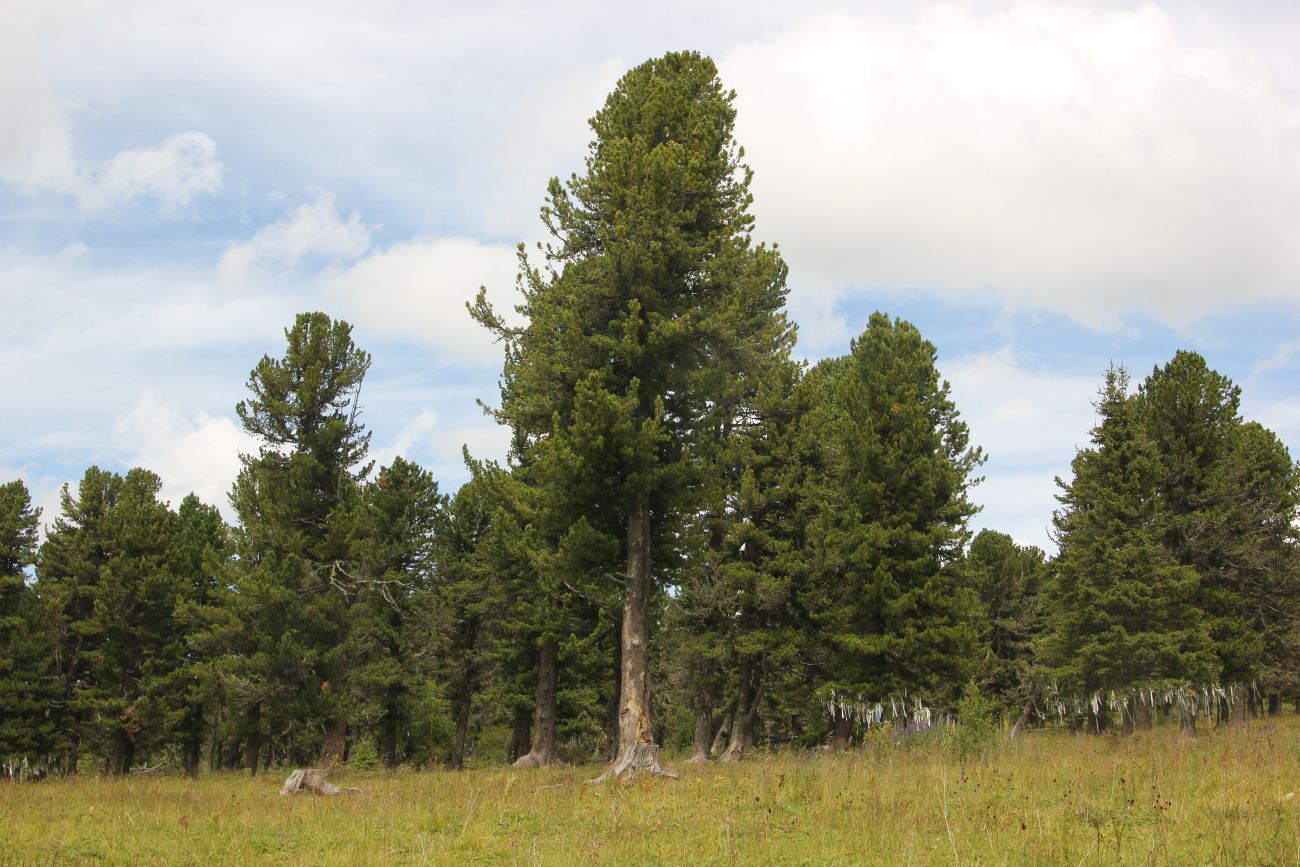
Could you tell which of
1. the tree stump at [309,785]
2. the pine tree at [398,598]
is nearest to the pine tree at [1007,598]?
the pine tree at [398,598]

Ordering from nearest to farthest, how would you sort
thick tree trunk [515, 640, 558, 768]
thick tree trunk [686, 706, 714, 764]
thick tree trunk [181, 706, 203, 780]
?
thick tree trunk [686, 706, 714, 764] < thick tree trunk [515, 640, 558, 768] < thick tree trunk [181, 706, 203, 780]

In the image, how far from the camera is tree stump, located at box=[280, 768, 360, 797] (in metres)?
17.6

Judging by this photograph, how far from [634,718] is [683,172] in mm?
11051

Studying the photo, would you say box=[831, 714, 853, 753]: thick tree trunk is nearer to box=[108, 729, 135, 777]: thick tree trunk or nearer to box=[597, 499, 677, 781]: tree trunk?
box=[597, 499, 677, 781]: tree trunk

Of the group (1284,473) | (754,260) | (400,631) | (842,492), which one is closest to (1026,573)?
(1284,473)

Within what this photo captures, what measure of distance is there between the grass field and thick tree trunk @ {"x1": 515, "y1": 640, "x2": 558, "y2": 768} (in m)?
13.7

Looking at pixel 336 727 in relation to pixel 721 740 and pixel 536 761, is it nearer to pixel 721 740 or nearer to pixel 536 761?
pixel 536 761

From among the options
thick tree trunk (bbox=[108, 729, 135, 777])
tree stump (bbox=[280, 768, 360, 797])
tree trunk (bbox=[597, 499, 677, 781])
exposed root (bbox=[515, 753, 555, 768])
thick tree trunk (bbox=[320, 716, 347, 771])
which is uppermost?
tree trunk (bbox=[597, 499, 677, 781])

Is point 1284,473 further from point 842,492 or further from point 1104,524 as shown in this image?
point 842,492

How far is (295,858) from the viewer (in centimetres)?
956

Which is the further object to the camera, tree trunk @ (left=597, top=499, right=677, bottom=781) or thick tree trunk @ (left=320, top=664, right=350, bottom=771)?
thick tree trunk @ (left=320, top=664, right=350, bottom=771)

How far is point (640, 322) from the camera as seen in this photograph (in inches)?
680

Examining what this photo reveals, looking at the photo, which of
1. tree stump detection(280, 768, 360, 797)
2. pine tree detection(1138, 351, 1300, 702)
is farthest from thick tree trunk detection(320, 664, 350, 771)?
pine tree detection(1138, 351, 1300, 702)

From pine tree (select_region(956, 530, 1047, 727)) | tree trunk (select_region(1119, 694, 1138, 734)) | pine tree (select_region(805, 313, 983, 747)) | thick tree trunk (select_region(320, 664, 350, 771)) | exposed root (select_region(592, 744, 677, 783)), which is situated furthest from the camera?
pine tree (select_region(956, 530, 1047, 727))
